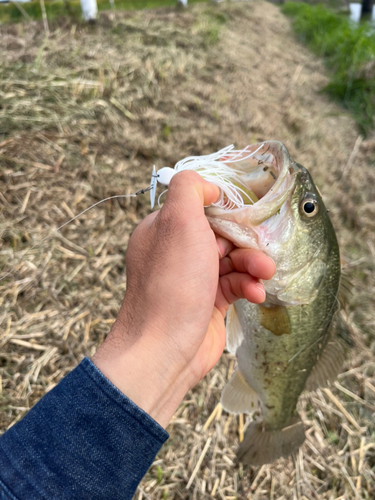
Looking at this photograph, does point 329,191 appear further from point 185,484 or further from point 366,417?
point 185,484

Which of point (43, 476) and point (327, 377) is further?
point (327, 377)

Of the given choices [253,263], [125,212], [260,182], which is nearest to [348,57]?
[125,212]

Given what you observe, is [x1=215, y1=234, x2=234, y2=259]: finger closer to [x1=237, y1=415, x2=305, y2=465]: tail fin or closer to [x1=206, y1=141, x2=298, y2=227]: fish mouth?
[x1=206, y1=141, x2=298, y2=227]: fish mouth

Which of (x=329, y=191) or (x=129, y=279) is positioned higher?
(x=129, y=279)

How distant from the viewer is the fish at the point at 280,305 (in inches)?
59.7

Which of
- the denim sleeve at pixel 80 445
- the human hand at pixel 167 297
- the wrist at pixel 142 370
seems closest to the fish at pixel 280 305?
the human hand at pixel 167 297

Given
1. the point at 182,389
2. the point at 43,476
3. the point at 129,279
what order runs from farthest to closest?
the point at 182,389, the point at 129,279, the point at 43,476

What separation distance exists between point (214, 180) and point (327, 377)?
4.84 feet

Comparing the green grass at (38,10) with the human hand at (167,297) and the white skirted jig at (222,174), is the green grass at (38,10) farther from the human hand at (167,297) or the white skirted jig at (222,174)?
the human hand at (167,297)

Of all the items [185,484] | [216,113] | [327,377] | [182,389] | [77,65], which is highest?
[77,65]

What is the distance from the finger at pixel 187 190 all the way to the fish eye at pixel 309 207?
48cm

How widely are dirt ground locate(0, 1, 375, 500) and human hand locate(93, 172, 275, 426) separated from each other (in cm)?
104

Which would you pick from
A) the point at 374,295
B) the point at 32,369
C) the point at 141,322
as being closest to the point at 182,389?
the point at 141,322

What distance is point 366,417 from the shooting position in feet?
8.72
